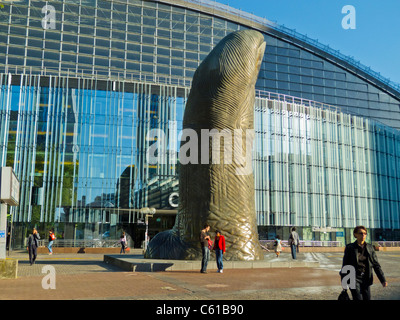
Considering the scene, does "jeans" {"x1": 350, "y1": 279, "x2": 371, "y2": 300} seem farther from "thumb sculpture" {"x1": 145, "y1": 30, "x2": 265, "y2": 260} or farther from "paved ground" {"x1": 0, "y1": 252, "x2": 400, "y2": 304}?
"thumb sculpture" {"x1": 145, "y1": 30, "x2": 265, "y2": 260}

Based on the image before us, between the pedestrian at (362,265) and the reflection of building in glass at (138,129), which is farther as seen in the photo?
the reflection of building in glass at (138,129)

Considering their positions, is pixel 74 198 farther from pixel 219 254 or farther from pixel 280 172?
pixel 219 254

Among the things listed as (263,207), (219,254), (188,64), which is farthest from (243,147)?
(188,64)

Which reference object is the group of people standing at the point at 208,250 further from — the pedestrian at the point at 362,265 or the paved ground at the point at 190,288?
the pedestrian at the point at 362,265

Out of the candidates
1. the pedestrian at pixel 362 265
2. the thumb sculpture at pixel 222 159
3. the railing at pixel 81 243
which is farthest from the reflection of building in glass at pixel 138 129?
the pedestrian at pixel 362 265

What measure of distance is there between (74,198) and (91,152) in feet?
15.3

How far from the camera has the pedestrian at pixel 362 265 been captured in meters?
5.56

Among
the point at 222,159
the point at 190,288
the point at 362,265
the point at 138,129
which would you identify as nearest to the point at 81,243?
the point at 138,129

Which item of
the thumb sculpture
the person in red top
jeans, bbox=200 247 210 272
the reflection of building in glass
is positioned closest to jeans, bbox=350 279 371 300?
the person in red top

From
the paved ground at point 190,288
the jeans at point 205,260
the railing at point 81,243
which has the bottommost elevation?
the railing at point 81,243

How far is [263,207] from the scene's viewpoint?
48062 millimetres

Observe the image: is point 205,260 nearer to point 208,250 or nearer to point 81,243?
point 208,250

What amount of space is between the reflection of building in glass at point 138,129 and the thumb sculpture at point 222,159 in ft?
93.4
